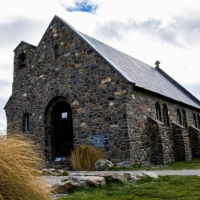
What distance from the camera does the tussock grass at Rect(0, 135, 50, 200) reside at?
430 centimetres

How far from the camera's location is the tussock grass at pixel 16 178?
4.30 m

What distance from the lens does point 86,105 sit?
51.5ft

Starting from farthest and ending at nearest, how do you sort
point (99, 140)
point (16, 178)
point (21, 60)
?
point (21, 60), point (99, 140), point (16, 178)

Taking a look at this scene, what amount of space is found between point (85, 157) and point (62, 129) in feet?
13.3

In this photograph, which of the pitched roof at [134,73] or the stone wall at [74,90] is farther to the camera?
the pitched roof at [134,73]

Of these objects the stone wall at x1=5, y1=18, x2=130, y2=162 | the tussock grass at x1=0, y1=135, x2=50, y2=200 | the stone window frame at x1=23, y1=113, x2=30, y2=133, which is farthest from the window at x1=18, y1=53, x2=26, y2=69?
the tussock grass at x1=0, y1=135, x2=50, y2=200

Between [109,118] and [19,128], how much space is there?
23.2 feet

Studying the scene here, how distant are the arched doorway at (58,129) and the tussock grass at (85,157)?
279cm

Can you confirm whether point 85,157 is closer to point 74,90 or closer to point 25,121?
point 74,90

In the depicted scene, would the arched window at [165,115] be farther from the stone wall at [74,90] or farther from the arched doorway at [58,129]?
the arched doorway at [58,129]

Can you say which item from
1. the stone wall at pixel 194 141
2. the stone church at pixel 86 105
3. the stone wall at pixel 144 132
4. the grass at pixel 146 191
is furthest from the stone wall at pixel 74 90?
the stone wall at pixel 194 141

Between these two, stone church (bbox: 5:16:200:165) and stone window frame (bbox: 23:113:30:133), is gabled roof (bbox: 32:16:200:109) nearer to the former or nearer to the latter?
stone church (bbox: 5:16:200:165)

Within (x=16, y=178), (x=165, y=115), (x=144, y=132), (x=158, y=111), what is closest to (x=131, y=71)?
(x=158, y=111)

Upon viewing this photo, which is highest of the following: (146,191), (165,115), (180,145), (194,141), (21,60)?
(21,60)
